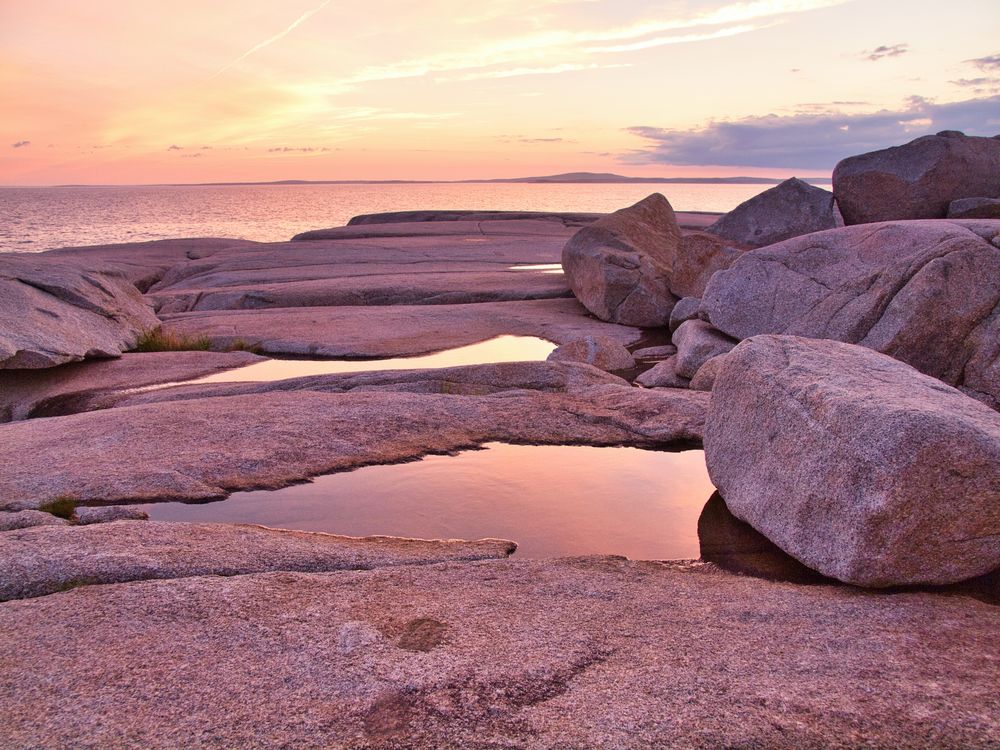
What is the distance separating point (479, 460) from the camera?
659 cm

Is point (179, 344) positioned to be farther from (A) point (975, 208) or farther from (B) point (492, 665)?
(A) point (975, 208)

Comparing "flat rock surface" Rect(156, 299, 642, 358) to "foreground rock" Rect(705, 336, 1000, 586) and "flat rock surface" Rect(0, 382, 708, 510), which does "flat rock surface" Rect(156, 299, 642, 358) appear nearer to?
"flat rock surface" Rect(0, 382, 708, 510)

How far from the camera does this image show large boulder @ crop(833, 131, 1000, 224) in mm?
12961

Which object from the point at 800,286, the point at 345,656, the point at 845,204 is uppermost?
the point at 845,204

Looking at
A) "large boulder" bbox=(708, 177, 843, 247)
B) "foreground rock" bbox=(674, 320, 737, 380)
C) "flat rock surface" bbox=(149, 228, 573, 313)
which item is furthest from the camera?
"flat rock surface" bbox=(149, 228, 573, 313)

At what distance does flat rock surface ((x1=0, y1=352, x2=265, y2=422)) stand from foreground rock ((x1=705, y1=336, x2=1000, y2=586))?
749 cm

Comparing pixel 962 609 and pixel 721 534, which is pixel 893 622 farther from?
pixel 721 534

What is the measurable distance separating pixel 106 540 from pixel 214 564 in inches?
26.8

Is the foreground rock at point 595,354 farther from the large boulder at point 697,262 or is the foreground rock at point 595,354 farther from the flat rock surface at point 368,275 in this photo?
the flat rock surface at point 368,275

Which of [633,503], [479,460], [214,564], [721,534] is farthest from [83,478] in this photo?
[721,534]

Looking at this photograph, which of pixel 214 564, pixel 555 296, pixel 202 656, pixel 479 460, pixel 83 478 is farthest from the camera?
pixel 555 296

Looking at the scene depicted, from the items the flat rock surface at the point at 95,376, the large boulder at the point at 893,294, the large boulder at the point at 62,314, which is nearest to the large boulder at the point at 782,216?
the large boulder at the point at 893,294

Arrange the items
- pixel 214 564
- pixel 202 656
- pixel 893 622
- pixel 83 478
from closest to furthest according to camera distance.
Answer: pixel 202 656
pixel 893 622
pixel 214 564
pixel 83 478

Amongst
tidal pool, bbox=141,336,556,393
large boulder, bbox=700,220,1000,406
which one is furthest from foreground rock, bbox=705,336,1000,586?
tidal pool, bbox=141,336,556,393
